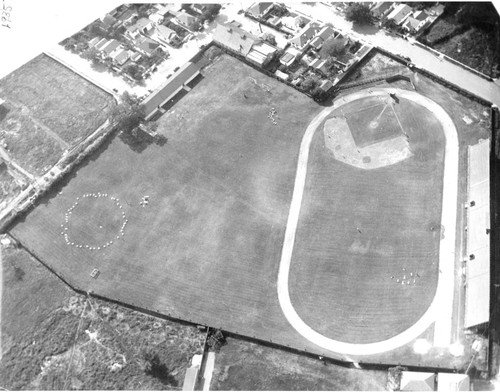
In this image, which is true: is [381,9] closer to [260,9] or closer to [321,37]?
[321,37]

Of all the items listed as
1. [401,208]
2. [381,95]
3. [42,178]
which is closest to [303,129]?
[381,95]

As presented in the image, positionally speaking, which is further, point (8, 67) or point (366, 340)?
point (8, 67)

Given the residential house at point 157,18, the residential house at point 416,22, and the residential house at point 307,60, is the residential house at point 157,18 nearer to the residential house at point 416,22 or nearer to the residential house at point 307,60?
the residential house at point 307,60

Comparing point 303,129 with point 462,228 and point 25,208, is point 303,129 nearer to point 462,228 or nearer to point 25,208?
point 462,228

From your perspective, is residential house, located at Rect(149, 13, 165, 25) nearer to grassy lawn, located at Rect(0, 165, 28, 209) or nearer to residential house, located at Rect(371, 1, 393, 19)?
grassy lawn, located at Rect(0, 165, 28, 209)

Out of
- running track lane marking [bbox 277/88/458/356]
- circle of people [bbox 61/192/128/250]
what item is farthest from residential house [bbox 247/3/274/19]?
circle of people [bbox 61/192/128/250]

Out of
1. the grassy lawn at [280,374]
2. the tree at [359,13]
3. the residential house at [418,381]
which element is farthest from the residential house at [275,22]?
the residential house at [418,381]
